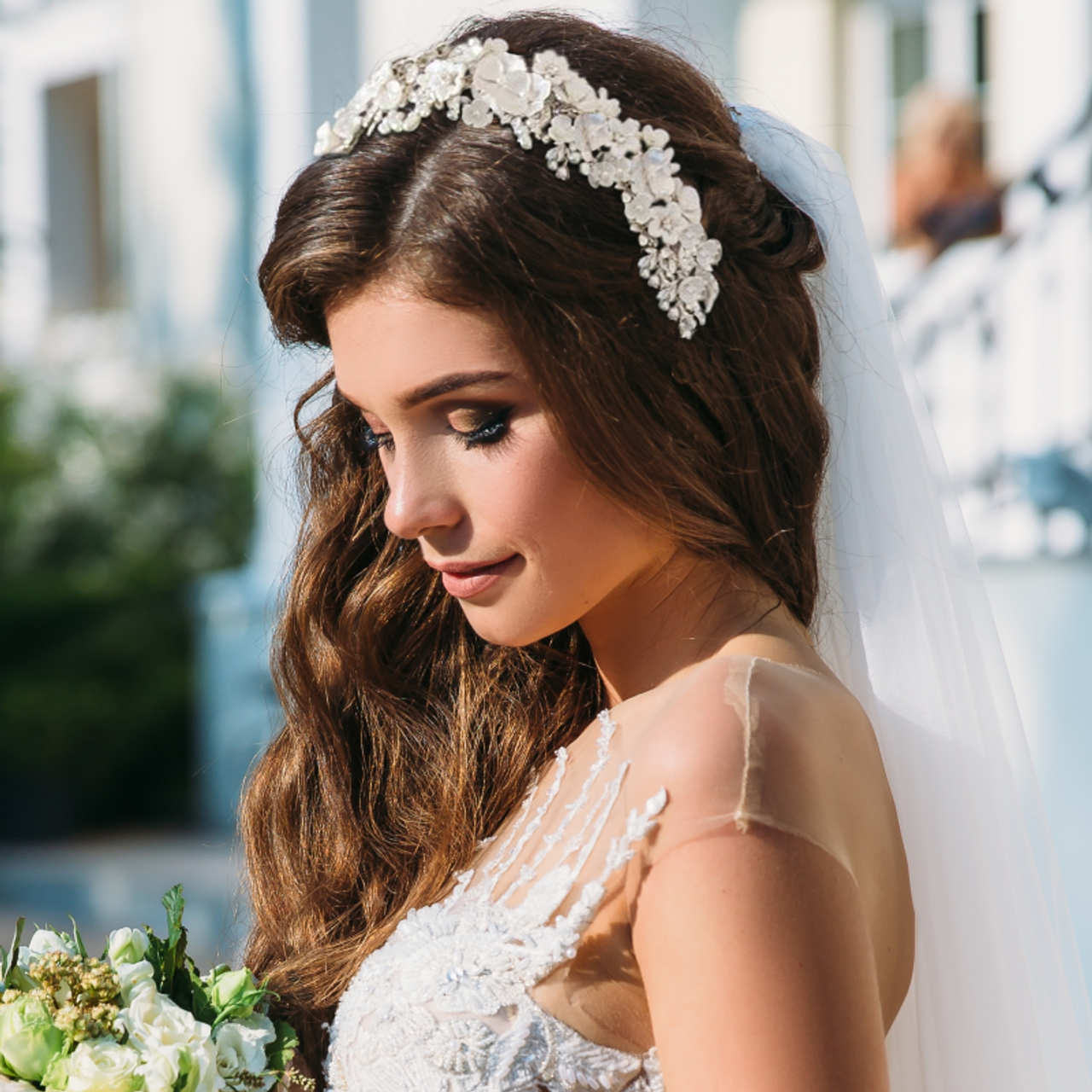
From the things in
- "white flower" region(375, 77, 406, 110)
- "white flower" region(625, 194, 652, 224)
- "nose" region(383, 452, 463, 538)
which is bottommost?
"nose" region(383, 452, 463, 538)

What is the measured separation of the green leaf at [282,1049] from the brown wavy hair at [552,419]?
19 cm

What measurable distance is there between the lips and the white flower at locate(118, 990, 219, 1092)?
24.3 inches

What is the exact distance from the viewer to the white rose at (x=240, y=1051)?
168 cm

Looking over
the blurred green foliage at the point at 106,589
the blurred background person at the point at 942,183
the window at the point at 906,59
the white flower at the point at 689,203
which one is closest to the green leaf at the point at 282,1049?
the white flower at the point at 689,203

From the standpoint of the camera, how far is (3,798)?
845cm

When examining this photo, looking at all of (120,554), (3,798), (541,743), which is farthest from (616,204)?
(120,554)

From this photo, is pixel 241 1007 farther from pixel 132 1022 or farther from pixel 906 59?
pixel 906 59

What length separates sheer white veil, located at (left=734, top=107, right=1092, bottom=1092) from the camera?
70.5 inches

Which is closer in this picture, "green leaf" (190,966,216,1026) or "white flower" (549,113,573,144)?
"white flower" (549,113,573,144)

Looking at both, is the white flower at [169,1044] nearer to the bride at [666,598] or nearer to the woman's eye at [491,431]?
the bride at [666,598]

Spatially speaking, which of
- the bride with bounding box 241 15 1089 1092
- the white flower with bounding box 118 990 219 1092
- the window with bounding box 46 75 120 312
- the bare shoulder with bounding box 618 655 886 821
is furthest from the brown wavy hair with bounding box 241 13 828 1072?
the window with bounding box 46 75 120 312

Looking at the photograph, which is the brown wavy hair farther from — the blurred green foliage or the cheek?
the blurred green foliage

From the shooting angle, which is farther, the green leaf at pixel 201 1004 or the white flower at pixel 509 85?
the green leaf at pixel 201 1004

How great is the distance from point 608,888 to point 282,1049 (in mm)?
537
